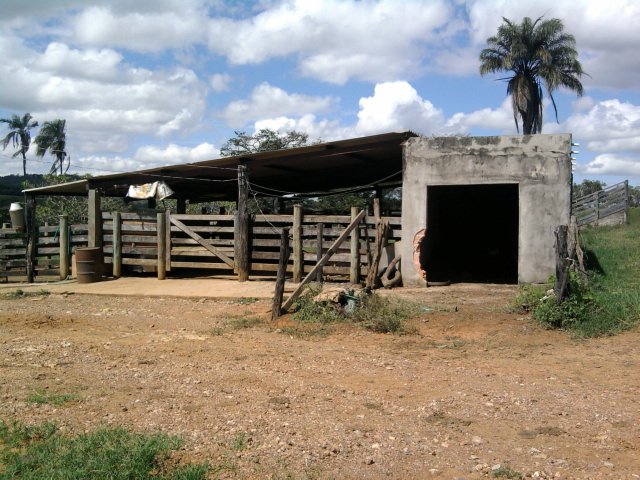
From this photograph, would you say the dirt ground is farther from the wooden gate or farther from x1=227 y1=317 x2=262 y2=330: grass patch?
the wooden gate

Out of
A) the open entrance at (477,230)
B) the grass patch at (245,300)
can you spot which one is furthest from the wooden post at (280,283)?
the open entrance at (477,230)

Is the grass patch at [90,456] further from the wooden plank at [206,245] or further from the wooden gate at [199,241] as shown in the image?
the wooden gate at [199,241]

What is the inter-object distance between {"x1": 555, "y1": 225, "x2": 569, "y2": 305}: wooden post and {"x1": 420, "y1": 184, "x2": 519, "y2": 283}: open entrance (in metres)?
7.88

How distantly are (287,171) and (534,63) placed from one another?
1764 cm

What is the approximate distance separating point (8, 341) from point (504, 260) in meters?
15.3

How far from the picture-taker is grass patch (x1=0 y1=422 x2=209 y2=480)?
3.67m

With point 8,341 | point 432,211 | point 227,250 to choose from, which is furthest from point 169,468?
point 432,211

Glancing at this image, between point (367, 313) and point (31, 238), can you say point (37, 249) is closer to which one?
point (31, 238)

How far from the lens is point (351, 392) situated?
562 cm

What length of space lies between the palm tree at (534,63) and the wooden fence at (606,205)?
453cm

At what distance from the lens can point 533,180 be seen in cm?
1132

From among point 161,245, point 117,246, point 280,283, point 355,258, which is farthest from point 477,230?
point 117,246

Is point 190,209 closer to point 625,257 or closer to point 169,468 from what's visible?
point 625,257

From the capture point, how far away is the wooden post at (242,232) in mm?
13703
